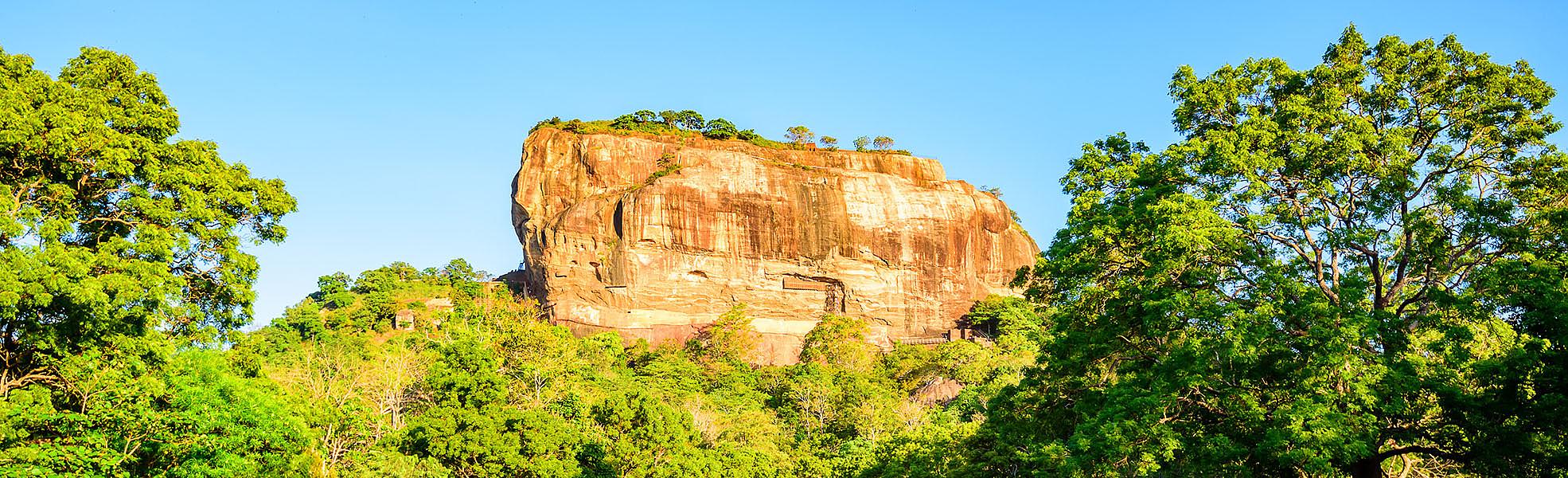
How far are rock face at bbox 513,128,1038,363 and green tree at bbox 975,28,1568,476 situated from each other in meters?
48.9

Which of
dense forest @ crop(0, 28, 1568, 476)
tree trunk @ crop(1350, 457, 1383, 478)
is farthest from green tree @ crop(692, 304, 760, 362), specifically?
tree trunk @ crop(1350, 457, 1383, 478)

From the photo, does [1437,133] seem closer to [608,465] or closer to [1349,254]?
[1349,254]

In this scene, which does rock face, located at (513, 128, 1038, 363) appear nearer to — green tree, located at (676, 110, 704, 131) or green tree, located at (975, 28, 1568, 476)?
green tree, located at (676, 110, 704, 131)

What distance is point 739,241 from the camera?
224ft

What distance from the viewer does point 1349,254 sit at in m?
14.8

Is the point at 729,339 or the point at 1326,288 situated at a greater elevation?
the point at 729,339

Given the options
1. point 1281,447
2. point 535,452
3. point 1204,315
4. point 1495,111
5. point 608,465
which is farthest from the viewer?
point 608,465

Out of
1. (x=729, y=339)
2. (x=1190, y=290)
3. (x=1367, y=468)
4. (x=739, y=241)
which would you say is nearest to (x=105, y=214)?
(x=1190, y=290)

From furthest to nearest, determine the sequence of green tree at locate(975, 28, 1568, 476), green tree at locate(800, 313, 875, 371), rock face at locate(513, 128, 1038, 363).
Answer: rock face at locate(513, 128, 1038, 363) → green tree at locate(800, 313, 875, 371) → green tree at locate(975, 28, 1568, 476)

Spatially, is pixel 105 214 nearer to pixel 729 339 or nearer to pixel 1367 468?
pixel 1367 468

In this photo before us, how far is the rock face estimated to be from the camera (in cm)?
6562

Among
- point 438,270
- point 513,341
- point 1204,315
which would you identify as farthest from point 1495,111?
point 438,270

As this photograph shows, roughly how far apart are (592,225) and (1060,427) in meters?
51.3

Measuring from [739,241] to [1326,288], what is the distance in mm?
54450
